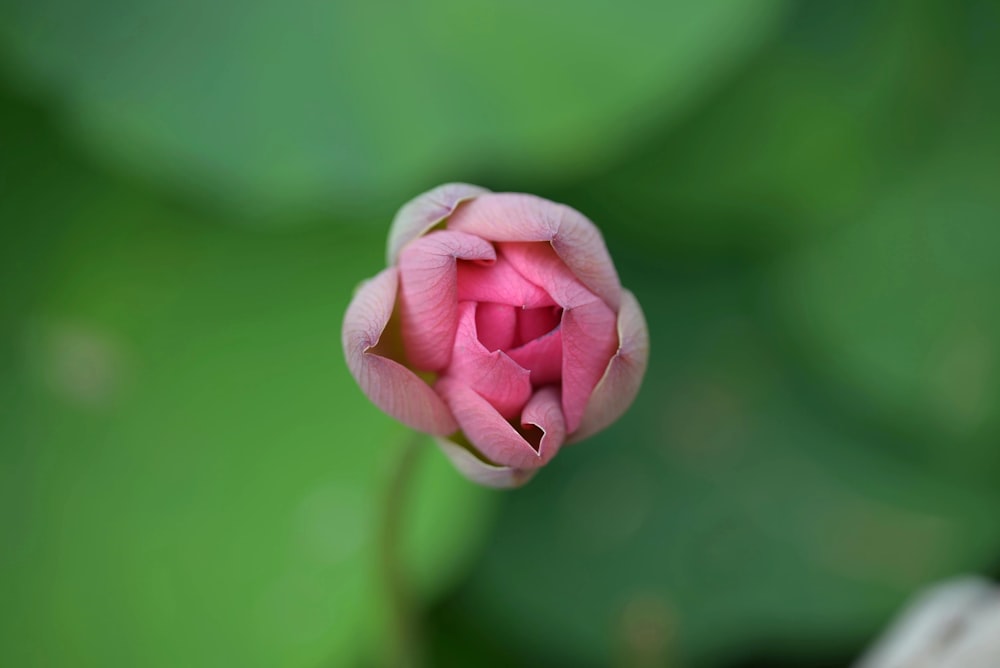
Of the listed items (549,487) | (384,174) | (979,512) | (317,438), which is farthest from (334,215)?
(979,512)

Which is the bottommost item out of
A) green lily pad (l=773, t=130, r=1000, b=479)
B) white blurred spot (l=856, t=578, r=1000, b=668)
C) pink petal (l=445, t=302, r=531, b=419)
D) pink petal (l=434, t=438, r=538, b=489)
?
white blurred spot (l=856, t=578, r=1000, b=668)

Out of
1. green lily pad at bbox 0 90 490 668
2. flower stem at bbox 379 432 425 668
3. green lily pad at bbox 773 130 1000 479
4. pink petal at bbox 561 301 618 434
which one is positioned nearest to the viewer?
pink petal at bbox 561 301 618 434

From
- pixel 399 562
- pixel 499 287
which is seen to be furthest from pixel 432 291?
pixel 399 562

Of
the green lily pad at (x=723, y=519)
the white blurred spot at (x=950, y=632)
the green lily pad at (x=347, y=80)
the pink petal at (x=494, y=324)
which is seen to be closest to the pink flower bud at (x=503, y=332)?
the pink petal at (x=494, y=324)

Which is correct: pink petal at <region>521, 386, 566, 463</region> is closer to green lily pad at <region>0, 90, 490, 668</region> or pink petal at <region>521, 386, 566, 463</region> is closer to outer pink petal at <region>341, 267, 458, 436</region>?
outer pink petal at <region>341, 267, 458, 436</region>

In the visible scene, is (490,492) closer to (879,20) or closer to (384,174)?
(384,174)

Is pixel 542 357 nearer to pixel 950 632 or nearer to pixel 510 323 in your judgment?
pixel 510 323

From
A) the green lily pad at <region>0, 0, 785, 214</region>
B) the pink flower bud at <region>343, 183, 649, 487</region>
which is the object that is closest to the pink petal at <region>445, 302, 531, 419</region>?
the pink flower bud at <region>343, 183, 649, 487</region>
